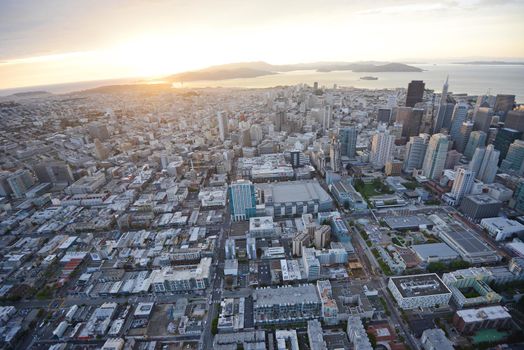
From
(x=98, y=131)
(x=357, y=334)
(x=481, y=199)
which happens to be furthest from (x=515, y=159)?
(x=98, y=131)

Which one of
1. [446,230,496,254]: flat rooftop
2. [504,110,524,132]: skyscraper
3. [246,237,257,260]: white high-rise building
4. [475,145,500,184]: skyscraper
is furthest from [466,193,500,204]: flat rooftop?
[246,237,257,260]: white high-rise building

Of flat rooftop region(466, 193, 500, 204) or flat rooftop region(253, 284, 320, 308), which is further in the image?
flat rooftop region(466, 193, 500, 204)

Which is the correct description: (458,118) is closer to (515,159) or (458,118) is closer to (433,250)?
(515,159)

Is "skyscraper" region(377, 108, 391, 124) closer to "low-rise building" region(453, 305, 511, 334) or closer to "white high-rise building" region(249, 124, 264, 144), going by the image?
"white high-rise building" region(249, 124, 264, 144)

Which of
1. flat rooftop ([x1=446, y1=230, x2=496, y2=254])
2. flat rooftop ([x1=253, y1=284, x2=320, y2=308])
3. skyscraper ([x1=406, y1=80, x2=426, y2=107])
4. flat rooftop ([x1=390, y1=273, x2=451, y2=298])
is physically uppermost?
skyscraper ([x1=406, y1=80, x2=426, y2=107])

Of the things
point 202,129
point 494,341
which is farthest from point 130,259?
point 202,129

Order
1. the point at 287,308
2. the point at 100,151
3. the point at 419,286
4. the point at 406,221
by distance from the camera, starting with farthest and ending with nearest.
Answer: the point at 100,151 < the point at 406,221 < the point at 419,286 < the point at 287,308
